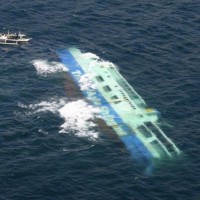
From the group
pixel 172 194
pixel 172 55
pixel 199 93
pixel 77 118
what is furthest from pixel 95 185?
pixel 172 55

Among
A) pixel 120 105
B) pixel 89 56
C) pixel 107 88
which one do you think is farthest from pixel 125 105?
pixel 89 56

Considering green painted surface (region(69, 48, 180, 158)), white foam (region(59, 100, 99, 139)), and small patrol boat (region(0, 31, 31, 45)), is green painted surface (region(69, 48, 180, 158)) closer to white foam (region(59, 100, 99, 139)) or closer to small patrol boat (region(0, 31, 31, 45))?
white foam (region(59, 100, 99, 139))

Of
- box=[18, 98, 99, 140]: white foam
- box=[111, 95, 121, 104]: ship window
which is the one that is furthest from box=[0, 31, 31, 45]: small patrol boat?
box=[111, 95, 121, 104]: ship window

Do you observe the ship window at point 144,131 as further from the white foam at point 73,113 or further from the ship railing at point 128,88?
the white foam at point 73,113

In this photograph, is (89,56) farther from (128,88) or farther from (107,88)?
(128,88)

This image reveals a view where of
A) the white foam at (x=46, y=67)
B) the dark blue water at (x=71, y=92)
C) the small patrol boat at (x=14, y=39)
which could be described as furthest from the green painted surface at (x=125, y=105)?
the small patrol boat at (x=14, y=39)

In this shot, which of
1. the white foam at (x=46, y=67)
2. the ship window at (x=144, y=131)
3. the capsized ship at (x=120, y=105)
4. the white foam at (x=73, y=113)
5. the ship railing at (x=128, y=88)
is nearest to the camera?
the capsized ship at (x=120, y=105)
